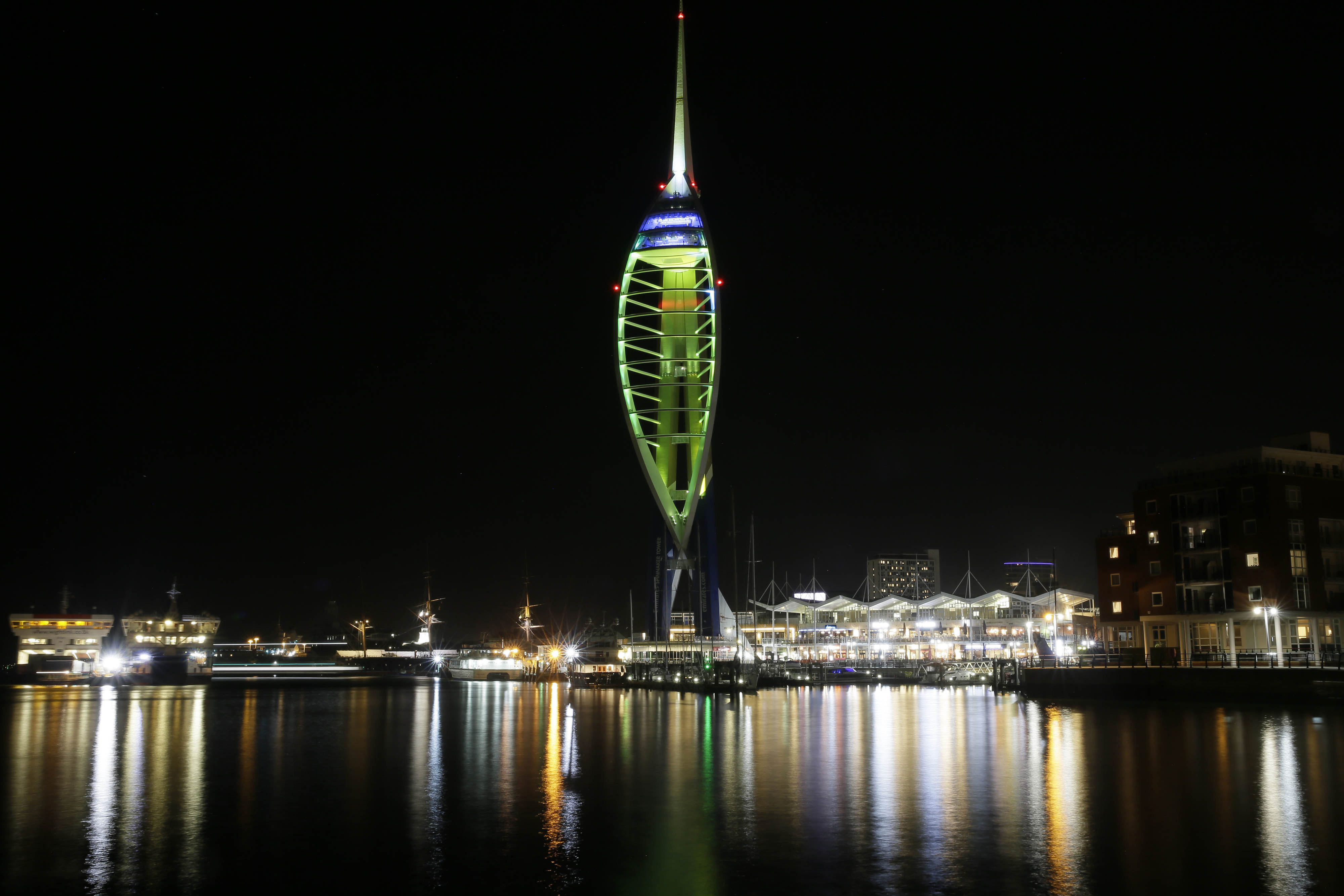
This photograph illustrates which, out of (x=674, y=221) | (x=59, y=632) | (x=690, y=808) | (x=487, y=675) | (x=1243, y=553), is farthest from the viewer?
(x=59, y=632)

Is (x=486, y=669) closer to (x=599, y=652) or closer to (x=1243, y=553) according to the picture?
(x=599, y=652)

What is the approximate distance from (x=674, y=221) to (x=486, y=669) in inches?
1889

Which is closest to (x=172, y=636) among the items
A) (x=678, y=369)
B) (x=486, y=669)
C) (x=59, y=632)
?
(x=59, y=632)

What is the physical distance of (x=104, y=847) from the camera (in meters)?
16.3

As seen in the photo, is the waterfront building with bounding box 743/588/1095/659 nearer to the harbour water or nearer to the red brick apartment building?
the red brick apartment building

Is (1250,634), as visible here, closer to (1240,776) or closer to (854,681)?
(854,681)

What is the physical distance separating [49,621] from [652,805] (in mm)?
130003

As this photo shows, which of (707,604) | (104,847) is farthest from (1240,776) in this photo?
(707,604)

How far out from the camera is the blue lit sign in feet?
317

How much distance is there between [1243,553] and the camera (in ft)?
199

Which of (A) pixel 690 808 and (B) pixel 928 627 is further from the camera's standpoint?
(B) pixel 928 627

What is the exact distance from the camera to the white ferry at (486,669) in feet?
353

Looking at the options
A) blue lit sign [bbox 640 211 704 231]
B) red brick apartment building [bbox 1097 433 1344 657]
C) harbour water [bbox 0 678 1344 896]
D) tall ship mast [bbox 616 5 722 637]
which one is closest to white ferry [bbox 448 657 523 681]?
tall ship mast [bbox 616 5 722 637]

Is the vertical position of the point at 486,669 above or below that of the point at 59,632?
below
